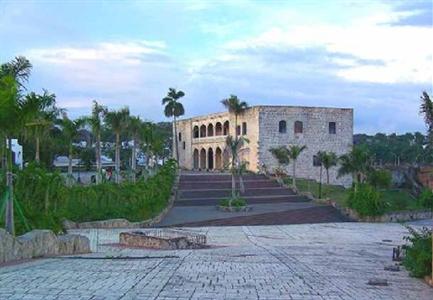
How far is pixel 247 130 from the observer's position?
68062 millimetres

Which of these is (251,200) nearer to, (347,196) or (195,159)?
(347,196)

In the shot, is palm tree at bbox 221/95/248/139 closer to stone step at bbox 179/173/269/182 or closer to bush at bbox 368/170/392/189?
stone step at bbox 179/173/269/182

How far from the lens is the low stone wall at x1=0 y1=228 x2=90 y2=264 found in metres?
10.5

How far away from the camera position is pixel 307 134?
67.9 metres

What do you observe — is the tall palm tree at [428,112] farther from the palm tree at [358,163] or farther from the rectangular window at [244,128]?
the rectangular window at [244,128]

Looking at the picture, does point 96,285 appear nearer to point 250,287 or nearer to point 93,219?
point 250,287

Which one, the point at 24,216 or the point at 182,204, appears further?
the point at 182,204

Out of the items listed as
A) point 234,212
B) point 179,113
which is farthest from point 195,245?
point 179,113

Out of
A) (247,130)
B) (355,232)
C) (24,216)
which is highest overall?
(247,130)

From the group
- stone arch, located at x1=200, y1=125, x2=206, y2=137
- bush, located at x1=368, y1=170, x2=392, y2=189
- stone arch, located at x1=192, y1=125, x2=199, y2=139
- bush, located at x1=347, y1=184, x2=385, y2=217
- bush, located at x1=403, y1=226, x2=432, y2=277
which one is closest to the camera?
bush, located at x1=403, y1=226, x2=432, y2=277

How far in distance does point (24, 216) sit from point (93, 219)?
13.5 meters

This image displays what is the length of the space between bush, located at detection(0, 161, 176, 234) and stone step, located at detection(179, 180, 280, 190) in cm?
679

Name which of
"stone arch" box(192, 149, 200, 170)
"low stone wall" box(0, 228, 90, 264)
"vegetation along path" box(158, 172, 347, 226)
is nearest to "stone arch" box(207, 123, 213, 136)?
"stone arch" box(192, 149, 200, 170)

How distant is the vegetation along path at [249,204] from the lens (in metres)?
34.1
